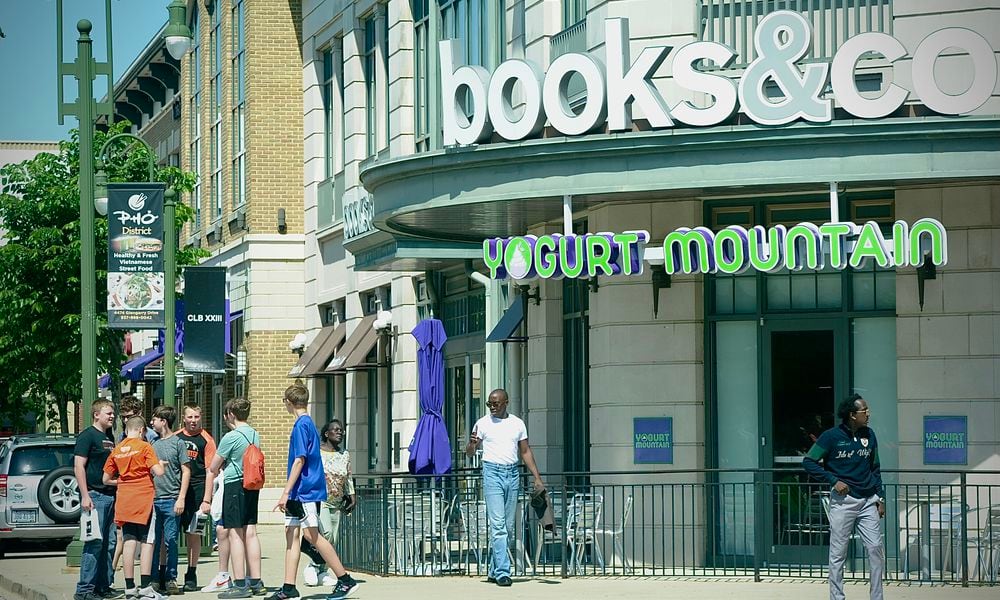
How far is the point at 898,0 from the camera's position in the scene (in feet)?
60.0

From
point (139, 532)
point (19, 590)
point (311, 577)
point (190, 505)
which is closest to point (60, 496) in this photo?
point (19, 590)

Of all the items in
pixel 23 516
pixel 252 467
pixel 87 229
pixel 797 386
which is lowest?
pixel 23 516

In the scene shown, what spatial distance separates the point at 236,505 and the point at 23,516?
386 inches

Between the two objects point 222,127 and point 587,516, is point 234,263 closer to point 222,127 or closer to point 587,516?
point 222,127

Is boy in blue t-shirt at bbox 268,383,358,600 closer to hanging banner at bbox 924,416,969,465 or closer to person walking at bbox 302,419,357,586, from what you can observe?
person walking at bbox 302,419,357,586

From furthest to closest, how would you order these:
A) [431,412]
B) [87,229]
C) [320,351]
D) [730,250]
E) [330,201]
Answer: [320,351] → [330,201] → [87,229] → [431,412] → [730,250]

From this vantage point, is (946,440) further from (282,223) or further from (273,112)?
(273,112)

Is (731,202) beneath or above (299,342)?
above

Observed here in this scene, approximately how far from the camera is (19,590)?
19.2m

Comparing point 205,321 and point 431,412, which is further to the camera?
point 205,321

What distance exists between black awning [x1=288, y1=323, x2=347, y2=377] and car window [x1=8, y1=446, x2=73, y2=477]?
23.8 feet

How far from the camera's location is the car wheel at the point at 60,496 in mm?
23641

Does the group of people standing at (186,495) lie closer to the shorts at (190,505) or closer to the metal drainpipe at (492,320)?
the shorts at (190,505)

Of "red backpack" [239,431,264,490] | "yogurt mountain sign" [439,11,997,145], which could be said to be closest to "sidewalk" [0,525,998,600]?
"red backpack" [239,431,264,490]
